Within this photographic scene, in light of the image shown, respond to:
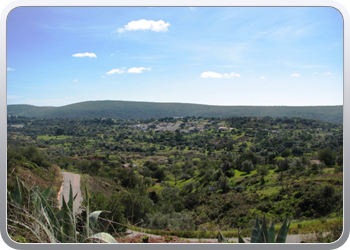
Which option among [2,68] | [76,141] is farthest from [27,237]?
[76,141]

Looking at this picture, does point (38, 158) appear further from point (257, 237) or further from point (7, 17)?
point (257, 237)

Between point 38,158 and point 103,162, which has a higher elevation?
point 38,158

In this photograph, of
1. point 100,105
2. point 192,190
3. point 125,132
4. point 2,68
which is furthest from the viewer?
point 100,105

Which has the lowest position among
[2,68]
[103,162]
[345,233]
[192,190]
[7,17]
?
[192,190]

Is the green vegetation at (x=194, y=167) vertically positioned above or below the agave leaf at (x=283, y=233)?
below

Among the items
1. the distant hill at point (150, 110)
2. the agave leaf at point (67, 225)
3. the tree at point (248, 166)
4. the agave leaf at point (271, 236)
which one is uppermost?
the distant hill at point (150, 110)

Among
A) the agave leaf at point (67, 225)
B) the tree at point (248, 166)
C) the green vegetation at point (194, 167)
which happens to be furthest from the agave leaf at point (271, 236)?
the tree at point (248, 166)

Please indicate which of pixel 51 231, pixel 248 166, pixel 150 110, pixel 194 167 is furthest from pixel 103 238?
pixel 150 110

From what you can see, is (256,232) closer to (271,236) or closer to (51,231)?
(271,236)

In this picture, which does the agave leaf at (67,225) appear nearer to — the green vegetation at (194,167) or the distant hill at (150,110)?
the green vegetation at (194,167)
